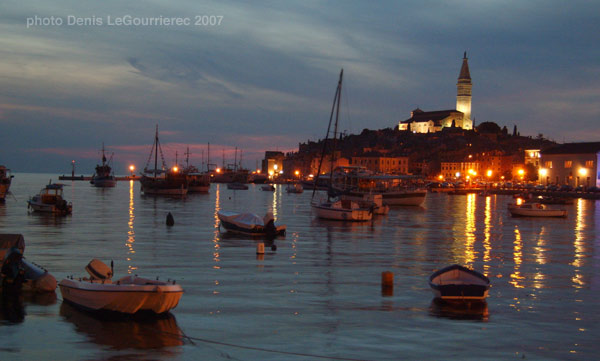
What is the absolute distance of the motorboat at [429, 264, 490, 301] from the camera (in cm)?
2062

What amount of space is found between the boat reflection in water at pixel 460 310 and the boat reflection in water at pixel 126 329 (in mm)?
7731

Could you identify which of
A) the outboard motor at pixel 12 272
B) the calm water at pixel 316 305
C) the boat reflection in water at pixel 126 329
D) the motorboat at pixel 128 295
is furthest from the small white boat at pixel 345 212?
the boat reflection in water at pixel 126 329

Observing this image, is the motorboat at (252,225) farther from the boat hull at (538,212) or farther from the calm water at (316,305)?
the boat hull at (538,212)

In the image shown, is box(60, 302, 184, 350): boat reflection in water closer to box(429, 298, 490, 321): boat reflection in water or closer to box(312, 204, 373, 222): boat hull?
box(429, 298, 490, 321): boat reflection in water

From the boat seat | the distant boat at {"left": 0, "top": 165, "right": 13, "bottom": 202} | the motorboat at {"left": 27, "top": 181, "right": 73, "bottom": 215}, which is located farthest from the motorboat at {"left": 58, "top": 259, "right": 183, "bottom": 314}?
the distant boat at {"left": 0, "top": 165, "right": 13, "bottom": 202}

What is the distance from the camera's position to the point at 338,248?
118 ft

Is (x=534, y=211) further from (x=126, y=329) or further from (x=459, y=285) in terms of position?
(x=126, y=329)

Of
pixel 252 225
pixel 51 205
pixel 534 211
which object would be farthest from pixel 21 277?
pixel 534 211

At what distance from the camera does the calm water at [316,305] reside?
15.5 m

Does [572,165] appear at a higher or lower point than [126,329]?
higher

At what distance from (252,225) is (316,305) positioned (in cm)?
2117

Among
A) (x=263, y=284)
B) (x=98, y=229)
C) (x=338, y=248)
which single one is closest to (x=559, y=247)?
(x=338, y=248)

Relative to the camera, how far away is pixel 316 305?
65.8ft

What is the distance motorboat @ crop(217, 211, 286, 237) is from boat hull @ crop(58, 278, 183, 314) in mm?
22117
